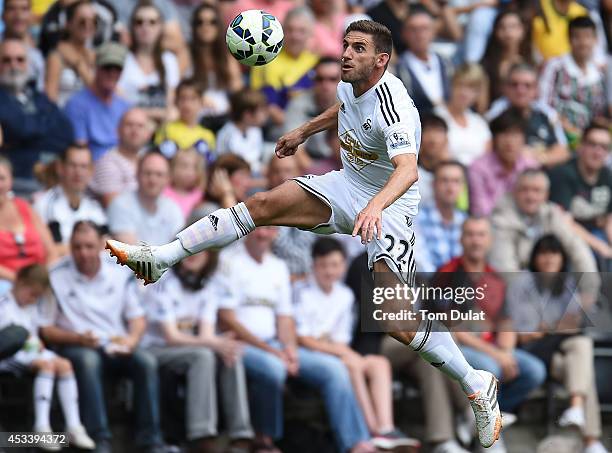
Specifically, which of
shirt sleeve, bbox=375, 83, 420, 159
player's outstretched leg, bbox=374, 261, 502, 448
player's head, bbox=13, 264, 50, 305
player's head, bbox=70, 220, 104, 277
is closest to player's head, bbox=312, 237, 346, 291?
player's head, bbox=70, 220, 104, 277

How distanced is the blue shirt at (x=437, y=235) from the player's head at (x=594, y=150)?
1921mm

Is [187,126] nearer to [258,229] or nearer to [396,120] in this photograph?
[258,229]

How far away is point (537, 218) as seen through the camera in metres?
14.4

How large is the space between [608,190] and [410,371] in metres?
3.37

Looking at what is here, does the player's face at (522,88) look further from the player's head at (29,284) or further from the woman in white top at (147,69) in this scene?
the player's head at (29,284)

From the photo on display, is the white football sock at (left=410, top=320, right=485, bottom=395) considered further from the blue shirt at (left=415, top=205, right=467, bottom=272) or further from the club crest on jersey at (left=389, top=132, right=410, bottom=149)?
the blue shirt at (left=415, top=205, right=467, bottom=272)

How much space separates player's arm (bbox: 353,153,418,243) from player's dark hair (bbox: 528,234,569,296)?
4823 millimetres

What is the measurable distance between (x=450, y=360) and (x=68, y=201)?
15.1ft

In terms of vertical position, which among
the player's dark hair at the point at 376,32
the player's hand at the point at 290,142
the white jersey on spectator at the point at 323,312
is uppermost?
the player's dark hair at the point at 376,32

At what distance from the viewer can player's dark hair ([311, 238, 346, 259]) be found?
13.2 meters

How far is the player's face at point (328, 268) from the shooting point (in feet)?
43.5

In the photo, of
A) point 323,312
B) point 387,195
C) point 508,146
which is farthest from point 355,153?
point 508,146

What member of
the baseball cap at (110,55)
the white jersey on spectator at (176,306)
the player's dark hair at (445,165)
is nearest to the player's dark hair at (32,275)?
the white jersey on spectator at (176,306)

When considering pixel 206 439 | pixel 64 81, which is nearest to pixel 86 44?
pixel 64 81
